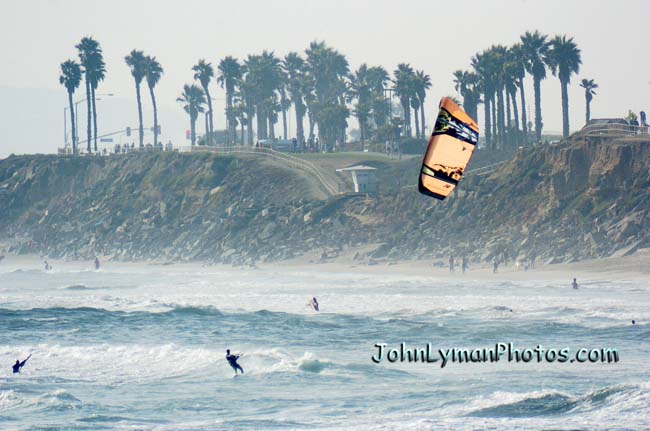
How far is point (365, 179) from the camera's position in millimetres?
88000

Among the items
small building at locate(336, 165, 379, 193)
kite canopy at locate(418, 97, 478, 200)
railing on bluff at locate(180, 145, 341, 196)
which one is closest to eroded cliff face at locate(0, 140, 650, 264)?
small building at locate(336, 165, 379, 193)

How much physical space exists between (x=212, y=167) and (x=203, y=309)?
51.2m

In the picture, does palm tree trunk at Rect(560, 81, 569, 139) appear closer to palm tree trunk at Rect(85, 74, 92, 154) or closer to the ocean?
the ocean

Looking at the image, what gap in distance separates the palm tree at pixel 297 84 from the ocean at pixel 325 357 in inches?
2440

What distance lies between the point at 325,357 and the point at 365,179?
2006 inches

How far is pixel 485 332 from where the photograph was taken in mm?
42312

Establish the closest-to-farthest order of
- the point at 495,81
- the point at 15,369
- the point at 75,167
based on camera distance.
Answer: the point at 15,369 → the point at 495,81 → the point at 75,167

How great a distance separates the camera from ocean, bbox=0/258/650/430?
28656 millimetres

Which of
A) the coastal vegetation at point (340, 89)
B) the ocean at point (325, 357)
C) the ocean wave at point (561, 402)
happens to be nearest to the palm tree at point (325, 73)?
the coastal vegetation at point (340, 89)

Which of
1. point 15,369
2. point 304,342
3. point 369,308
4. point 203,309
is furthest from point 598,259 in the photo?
point 15,369

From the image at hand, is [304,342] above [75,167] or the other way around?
Answer: the other way around

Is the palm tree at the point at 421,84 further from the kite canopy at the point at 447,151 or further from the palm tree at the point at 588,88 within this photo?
the kite canopy at the point at 447,151

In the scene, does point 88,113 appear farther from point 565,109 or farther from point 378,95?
point 565,109

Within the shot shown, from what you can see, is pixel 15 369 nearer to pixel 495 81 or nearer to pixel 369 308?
pixel 369 308
